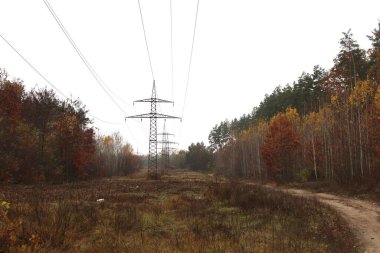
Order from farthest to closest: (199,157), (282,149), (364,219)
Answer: (199,157) < (282,149) < (364,219)

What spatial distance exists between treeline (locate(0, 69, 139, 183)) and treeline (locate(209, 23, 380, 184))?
1008 inches

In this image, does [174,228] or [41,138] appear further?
[41,138]

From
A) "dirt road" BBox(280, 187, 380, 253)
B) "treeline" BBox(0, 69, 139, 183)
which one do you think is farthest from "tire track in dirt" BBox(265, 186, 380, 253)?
"treeline" BBox(0, 69, 139, 183)

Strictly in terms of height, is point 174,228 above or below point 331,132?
below

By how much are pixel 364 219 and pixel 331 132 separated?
23.5 m

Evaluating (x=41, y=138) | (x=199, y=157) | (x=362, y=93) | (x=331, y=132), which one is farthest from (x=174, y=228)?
(x=199, y=157)

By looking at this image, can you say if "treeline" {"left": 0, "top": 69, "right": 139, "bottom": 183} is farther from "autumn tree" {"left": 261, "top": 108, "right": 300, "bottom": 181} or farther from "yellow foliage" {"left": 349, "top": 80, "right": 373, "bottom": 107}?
"yellow foliage" {"left": 349, "top": 80, "right": 373, "bottom": 107}

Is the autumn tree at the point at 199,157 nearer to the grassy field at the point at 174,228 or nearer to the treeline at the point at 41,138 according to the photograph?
the treeline at the point at 41,138

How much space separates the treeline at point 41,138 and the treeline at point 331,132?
25593mm

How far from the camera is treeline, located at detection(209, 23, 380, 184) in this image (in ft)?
101

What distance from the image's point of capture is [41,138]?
41.9m

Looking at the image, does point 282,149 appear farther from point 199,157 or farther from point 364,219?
point 199,157

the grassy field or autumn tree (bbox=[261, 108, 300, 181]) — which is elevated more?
autumn tree (bbox=[261, 108, 300, 181])

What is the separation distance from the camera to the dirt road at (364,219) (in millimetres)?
12175
